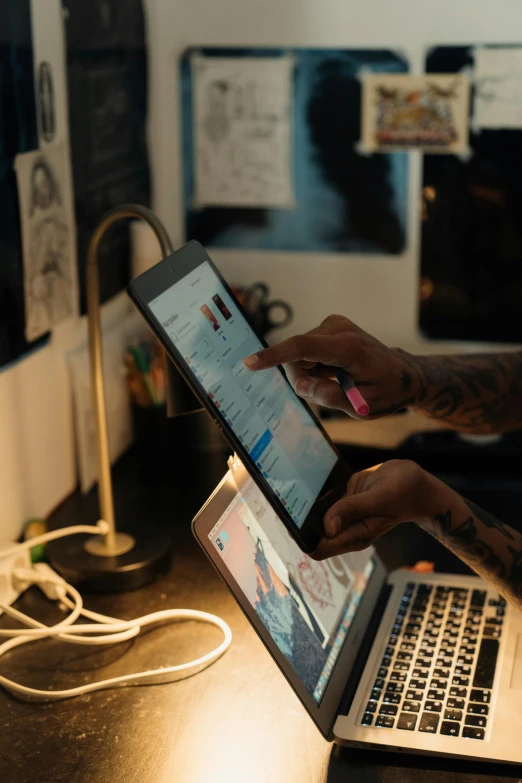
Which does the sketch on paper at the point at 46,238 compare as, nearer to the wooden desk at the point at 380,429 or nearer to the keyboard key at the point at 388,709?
the wooden desk at the point at 380,429

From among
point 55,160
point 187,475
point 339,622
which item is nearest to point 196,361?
point 339,622

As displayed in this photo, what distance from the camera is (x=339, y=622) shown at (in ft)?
3.63

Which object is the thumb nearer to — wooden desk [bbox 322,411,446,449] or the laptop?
the laptop

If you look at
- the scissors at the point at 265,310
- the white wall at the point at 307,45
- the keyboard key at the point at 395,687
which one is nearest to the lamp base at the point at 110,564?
the white wall at the point at 307,45

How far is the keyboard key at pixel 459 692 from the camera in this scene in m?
1.01

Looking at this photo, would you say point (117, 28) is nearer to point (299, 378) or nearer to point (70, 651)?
point (299, 378)

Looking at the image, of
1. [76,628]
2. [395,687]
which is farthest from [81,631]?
[395,687]

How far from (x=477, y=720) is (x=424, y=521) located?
19 cm

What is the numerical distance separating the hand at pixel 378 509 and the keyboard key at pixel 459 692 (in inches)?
7.3

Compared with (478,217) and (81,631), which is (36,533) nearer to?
(81,631)

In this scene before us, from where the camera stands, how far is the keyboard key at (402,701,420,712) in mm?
987

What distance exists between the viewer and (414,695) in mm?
1009

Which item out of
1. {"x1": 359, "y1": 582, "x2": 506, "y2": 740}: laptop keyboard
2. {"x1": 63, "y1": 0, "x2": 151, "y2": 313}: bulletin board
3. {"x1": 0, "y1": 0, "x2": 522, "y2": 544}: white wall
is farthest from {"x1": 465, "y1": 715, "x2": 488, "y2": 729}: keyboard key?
{"x1": 63, "y1": 0, "x2": 151, "y2": 313}: bulletin board

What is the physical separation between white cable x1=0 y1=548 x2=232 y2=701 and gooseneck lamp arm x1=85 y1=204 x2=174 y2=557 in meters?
0.07
